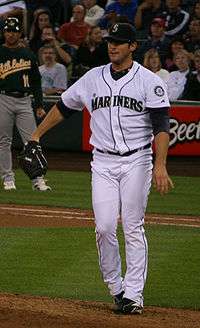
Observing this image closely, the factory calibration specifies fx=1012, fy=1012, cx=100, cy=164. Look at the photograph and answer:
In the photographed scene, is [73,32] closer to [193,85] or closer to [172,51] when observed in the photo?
[172,51]

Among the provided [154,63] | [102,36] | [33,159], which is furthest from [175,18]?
[33,159]

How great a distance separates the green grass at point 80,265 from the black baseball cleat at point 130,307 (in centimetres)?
50

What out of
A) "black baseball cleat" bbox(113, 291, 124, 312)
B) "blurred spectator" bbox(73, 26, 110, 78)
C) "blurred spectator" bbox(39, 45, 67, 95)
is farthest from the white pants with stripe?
"blurred spectator" bbox(73, 26, 110, 78)

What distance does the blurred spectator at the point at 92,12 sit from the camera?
754 inches

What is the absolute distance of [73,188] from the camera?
13.9m

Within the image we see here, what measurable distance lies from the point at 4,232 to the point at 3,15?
948cm

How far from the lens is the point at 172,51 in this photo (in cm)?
1677

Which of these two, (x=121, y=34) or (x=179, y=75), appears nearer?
(x=121, y=34)

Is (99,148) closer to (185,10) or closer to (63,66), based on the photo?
(63,66)

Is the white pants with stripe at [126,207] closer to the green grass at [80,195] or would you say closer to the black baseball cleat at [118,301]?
the black baseball cleat at [118,301]

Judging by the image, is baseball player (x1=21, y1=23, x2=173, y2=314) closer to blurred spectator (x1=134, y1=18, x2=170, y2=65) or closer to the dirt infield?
the dirt infield

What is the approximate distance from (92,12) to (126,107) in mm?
12484

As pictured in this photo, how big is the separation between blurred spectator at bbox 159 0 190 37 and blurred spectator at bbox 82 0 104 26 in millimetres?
1627

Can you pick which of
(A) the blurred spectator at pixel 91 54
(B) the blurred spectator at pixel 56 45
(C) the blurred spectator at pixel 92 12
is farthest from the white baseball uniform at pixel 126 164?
(C) the blurred spectator at pixel 92 12
